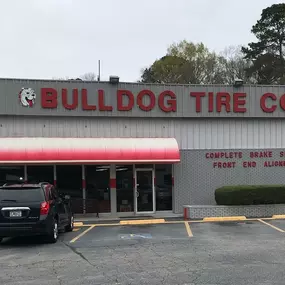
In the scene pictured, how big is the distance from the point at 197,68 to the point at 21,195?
42010mm

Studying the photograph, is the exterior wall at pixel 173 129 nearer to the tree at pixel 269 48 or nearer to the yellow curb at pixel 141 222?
the yellow curb at pixel 141 222

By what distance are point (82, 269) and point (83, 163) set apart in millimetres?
9618

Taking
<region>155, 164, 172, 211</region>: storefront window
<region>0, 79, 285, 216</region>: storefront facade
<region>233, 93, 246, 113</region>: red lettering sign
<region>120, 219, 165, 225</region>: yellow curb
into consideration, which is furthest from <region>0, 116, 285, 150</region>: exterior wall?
<region>120, 219, 165, 225</region>: yellow curb

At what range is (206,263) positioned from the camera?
320 inches

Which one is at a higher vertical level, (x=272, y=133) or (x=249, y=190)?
(x=272, y=133)

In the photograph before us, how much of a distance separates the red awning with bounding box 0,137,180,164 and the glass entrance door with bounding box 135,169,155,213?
140cm

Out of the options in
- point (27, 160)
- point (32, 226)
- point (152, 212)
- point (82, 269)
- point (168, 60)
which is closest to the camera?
point (82, 269)

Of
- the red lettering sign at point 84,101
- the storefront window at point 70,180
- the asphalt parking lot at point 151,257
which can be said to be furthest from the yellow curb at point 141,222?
the red lettering sign at point 84,101

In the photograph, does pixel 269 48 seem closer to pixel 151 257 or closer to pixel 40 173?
pixel 40 173

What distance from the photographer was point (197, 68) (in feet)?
165

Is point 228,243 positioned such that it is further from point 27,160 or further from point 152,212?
point 27,160

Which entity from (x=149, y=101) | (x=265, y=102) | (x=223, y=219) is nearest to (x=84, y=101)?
(x=149, y=101)

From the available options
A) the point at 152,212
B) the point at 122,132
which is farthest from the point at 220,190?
the point at 122,132

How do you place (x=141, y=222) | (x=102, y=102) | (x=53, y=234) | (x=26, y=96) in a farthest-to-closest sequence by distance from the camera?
(x=102, y=102) < (x=26, y=96) < (x=141, y=222) < (x=53, y=234)
